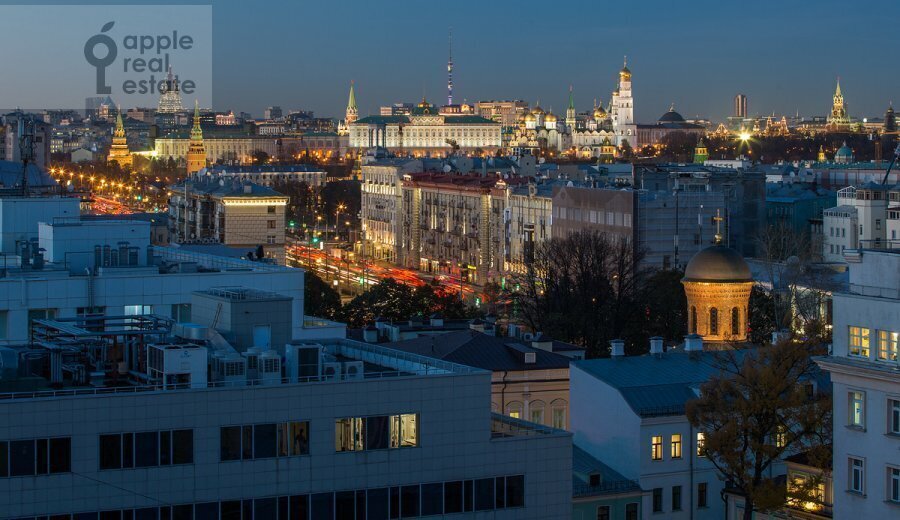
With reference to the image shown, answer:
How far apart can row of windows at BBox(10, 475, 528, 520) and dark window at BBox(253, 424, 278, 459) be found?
54 centimetres

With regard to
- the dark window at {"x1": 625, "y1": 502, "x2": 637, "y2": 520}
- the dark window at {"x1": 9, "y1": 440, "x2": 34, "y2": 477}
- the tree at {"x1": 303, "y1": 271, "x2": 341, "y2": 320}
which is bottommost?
the dark window at {"x1": 625, "y1": 502, "x2": 637, "y2": 520}

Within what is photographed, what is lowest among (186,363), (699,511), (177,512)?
(699,511)

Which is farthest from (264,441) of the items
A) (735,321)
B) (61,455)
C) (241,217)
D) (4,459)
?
(241,217)

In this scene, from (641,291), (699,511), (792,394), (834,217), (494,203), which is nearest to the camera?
(792,394)

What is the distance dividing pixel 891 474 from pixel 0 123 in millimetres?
176407

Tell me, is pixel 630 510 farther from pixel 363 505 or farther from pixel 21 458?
pixel 21 458

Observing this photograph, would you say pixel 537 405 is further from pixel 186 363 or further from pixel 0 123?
pixel 0 123

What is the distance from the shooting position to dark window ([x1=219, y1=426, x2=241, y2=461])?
22.4 metres

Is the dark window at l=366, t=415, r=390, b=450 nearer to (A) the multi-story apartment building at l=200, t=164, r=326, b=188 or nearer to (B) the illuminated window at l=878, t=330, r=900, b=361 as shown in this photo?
(B) the illuminated window at l=878, t=330, r=900, b=361

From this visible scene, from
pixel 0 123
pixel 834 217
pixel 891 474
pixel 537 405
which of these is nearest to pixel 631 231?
pixel 834 217

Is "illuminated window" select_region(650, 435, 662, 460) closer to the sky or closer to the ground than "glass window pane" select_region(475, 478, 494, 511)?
closer to the ground

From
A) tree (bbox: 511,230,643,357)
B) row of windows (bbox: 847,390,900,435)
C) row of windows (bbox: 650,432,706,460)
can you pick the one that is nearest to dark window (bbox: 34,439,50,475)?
row of windows (bbox: 847,390,900,435)

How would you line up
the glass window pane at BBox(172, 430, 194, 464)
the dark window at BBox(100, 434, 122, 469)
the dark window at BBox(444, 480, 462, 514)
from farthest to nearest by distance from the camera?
the dark window at BBox(444, 480, 462, 514), the glass window pane at BBox(172, 430, 194, 464), the dark window at BBox(100, 434, 122, 469)

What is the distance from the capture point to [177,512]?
73.3ft
